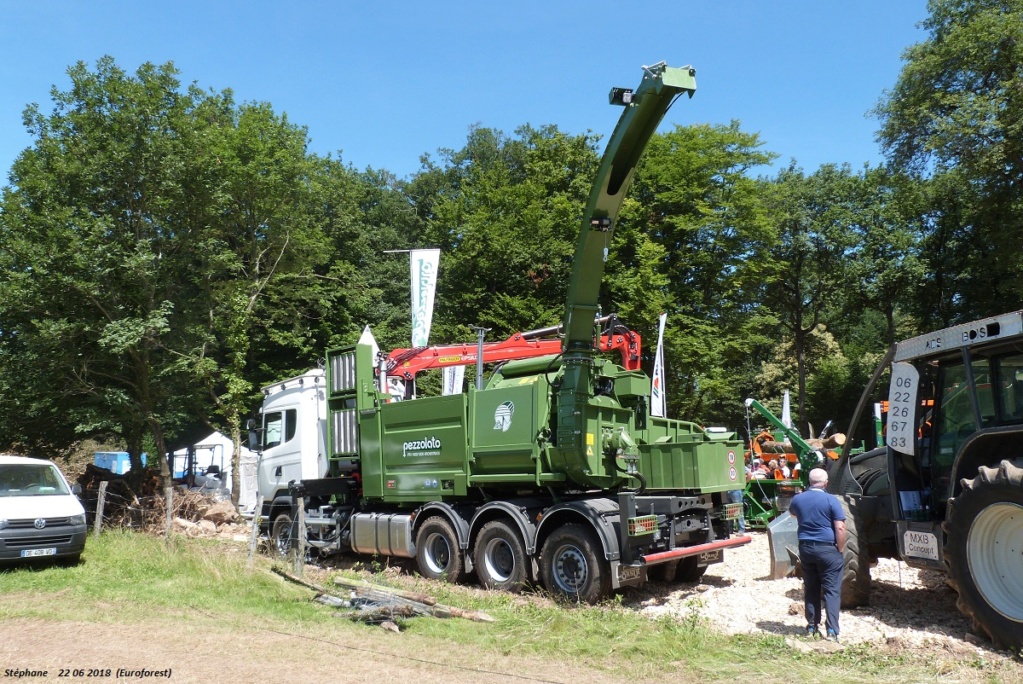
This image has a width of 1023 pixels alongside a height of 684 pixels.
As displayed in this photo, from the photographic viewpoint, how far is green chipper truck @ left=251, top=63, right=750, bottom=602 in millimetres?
8727

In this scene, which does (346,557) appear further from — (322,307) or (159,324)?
(322,307)

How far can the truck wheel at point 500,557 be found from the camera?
9.73 m

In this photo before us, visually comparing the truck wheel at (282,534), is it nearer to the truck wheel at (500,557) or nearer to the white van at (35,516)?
the white van at (35,516)

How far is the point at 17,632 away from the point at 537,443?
5.62m

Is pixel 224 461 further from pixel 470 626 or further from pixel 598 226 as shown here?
pixel 598 226

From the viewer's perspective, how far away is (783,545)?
31.4 feet

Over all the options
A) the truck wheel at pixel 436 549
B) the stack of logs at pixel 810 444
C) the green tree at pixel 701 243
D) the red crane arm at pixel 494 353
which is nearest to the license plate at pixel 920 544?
the truck wheel at pixel 436 549

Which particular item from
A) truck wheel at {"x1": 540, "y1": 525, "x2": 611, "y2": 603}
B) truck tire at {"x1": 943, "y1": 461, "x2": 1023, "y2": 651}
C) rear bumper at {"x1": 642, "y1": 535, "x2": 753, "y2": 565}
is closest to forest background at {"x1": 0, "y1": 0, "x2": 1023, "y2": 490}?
truck wheel at {"x1": 540, "y1": 525, "x2": 611, "y2": 603}

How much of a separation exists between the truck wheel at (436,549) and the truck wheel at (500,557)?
19.7 inches

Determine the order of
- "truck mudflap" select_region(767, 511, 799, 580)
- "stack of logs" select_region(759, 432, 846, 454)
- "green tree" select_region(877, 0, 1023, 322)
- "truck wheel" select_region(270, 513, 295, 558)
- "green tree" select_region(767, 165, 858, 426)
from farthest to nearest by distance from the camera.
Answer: "green tree" select_region(767, 165, 858, 426) → "green tree" select_region(877, 0, 1023, 322) → "stack of logs" select_region(759, 432, 846, 454) → "truck wheel" select_region(270, 513, 295, 558) → "truck mudflap" select_region(767, 511, 799, 580)

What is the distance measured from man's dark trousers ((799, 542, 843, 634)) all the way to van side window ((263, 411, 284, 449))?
31.0ft

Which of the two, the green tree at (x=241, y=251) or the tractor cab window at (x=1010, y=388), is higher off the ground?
the green tree at (x=241, y=251)

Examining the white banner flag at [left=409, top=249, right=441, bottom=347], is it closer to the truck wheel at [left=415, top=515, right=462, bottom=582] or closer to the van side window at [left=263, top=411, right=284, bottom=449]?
the van side window at [left=263, top=411, right=284, bottom=449]

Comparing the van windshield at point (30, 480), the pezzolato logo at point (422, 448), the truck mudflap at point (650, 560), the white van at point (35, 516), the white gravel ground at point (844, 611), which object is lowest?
the white gravel ground at point (844, 611)
